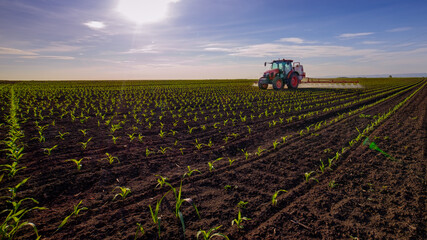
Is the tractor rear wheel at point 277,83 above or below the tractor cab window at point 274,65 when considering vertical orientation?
below

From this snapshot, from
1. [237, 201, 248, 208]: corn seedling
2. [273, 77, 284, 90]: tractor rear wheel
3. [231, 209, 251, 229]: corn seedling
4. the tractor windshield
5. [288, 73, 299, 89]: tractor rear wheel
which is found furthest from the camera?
[288, 73, 299, 89]: tractor rear wheel

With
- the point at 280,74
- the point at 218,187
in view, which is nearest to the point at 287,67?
the point at 280,74

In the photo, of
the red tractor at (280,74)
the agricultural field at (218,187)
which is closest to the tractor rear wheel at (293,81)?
the red tractor at (280,74)

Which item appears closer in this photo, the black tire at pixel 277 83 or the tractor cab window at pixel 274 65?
the black tire at pixel 277 83

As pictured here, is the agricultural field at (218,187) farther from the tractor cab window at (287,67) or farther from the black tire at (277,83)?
the tractor cab window at (287,67)

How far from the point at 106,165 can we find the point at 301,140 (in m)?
4.71

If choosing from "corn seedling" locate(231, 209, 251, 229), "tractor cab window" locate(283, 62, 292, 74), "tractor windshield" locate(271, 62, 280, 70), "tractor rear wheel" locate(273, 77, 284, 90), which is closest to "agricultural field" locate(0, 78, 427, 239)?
"corn seedling" locate(231, 209, 251, 229)

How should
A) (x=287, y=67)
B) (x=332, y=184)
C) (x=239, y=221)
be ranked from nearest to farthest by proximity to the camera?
(x=239, y=221) → (x=332, y=184) → (x=287, y=67)

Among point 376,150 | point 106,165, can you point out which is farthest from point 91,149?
point 376,150

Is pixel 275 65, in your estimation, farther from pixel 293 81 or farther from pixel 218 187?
pixel 218 187

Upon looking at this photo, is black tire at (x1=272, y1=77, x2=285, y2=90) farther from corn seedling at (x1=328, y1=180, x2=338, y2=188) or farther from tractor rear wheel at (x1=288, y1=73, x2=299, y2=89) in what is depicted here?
corn seedling at (x1=328, y1=180, x2=338, y2=188)

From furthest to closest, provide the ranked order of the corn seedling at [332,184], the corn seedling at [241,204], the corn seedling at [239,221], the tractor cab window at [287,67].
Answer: the tractor cab window at [287,67] → the corn seedling at [332,184] → the corn seedling at [241,204] → the corn seedling at [239,221]

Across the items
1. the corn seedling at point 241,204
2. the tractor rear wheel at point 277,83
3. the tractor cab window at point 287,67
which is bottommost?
the corn seedling at point 241,204

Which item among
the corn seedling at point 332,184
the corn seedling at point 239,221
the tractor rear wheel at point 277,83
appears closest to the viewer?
the corn seedling at point 239,221
